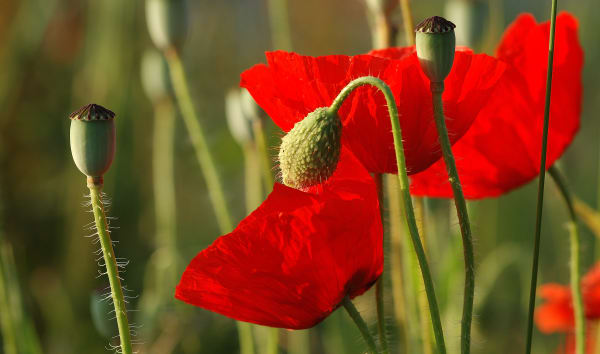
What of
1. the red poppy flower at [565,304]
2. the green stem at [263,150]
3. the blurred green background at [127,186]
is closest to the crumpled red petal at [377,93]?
the green stem at [263,150]

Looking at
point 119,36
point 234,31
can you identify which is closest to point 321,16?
point 234,31

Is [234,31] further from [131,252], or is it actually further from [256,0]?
[131,252]

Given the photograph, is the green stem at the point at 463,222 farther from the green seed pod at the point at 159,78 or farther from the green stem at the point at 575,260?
the green seed pod at the point at 159,78

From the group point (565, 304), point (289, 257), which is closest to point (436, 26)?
point (289, 257)

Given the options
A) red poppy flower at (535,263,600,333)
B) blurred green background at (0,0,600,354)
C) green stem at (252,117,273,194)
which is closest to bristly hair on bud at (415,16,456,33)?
green stem at (252,117,273,194)

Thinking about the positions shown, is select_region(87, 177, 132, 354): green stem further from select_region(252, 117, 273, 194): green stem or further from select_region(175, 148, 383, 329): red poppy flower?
select_region(252, 117, 273, 194): green stem
